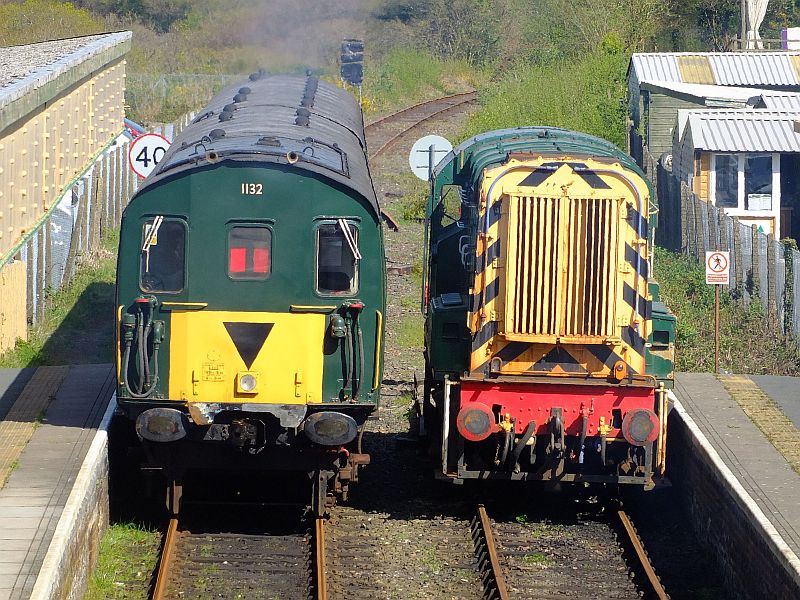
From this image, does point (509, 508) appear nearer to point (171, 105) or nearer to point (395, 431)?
point (395, 431)

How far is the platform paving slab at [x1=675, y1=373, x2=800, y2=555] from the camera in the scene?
33.2 feet

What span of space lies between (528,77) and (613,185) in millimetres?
25792

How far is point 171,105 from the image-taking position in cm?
3719

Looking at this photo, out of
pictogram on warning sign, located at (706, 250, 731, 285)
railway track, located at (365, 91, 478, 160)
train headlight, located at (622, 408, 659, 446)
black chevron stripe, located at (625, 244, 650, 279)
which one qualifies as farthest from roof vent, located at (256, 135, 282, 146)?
railway track, located at (365, 91, 478, 160)

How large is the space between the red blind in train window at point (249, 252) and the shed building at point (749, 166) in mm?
13373

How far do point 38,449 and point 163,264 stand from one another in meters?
2.37

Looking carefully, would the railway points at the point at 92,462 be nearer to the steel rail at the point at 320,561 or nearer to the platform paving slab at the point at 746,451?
the platform paving slab at the point at 746,451

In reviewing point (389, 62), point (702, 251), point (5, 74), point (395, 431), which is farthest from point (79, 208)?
point (389, 62)

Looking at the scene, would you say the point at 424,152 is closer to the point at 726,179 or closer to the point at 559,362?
the point at 726,179

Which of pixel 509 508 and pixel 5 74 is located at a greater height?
pixel 5 74

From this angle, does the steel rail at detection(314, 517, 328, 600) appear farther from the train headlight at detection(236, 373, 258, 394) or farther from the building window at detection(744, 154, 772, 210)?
the building window at detection(744, 154, 772, 210)

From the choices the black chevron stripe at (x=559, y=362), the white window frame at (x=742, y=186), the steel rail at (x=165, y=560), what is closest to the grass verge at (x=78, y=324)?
the steel rail at (x=165, y=560)

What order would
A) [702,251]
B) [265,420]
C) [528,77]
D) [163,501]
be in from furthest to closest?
[528,77] < [702,251] < [163,501] < [265,420]

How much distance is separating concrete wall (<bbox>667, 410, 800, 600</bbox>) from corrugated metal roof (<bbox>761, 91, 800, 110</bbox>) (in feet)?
43.2
